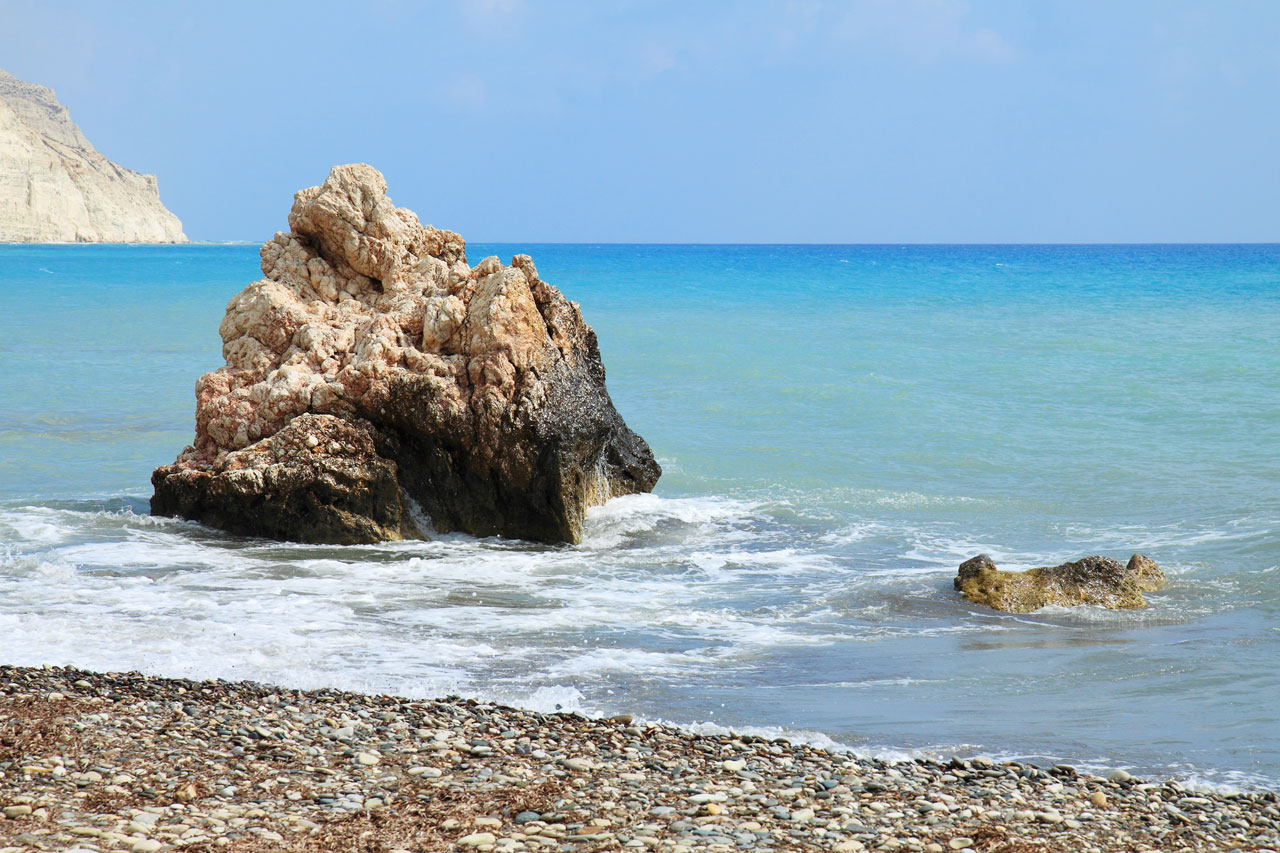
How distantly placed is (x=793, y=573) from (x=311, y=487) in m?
4.61

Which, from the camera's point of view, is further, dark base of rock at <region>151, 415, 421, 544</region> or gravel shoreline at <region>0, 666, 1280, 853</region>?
dark base of rock at <region>151, 415, 421, 544</region>

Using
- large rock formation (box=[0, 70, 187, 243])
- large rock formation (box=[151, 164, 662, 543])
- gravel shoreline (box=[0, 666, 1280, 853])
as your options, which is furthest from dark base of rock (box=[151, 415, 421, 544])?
large rock formation (box=[0, 70, 187, 243])

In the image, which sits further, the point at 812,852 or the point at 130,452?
the point at 130,452

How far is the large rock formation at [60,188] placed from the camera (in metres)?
108

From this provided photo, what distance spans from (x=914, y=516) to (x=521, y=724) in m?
7.46

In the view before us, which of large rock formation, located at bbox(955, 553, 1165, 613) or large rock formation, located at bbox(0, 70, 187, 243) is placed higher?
large rock formation, located at bbox(0, 70, 187, 243)

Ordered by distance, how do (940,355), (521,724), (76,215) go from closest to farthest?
(521,724) → (940,355) → (76,215)

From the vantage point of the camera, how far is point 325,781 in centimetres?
542

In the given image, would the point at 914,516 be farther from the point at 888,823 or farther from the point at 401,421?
the point at 888,823

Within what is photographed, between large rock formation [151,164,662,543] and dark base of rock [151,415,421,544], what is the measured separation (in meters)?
0.01

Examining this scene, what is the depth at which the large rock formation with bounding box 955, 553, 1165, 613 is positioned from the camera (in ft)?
30.2

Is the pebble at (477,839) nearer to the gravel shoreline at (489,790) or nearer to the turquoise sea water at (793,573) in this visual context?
the gravel shoreline at (489,790)

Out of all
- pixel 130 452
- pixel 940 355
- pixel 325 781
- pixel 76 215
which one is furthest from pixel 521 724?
pixel 76 215

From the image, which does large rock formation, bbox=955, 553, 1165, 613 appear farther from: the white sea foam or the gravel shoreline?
the gravel shoreline
